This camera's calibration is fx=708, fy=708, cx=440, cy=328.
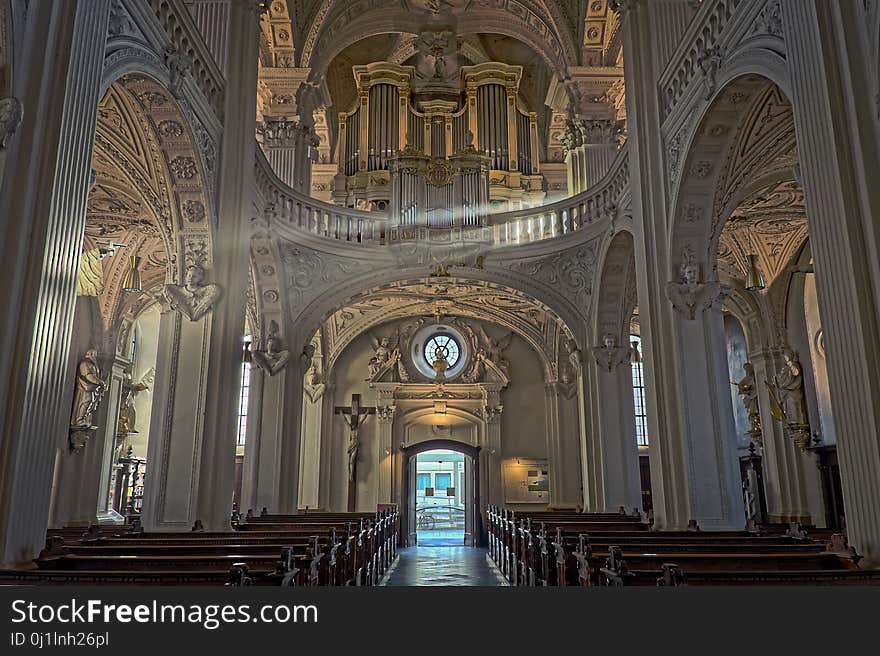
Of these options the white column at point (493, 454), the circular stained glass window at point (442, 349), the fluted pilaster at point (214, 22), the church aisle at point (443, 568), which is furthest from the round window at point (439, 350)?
the fluted pilaster at point (214, 22)

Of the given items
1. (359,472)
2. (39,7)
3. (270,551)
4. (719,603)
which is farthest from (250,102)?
(359,472)

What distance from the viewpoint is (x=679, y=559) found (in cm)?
507

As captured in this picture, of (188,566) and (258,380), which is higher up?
(258,380)

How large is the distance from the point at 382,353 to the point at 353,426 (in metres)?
2.17

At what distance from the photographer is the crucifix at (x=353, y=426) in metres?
19.2

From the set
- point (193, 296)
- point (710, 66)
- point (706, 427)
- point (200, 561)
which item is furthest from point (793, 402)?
point (200, 561)

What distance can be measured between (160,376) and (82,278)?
651 cm

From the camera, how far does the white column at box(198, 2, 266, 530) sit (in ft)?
31.0

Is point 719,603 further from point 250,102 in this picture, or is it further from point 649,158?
point 250,102

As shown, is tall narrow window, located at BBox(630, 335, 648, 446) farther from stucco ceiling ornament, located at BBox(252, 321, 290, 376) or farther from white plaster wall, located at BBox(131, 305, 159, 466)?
white plaster wall, located at BBox(131, 305, 159, 466)

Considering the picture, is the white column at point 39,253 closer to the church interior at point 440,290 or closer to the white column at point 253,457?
the church interior at point 440,290

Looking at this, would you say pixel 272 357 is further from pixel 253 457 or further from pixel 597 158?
pixel 597 158

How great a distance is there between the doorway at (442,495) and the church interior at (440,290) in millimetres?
112

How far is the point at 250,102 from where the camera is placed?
35.2ft
